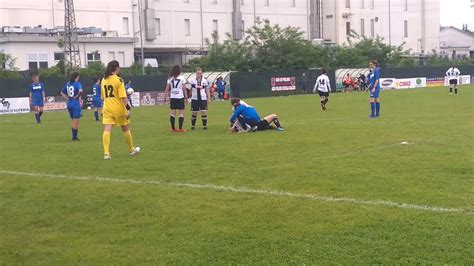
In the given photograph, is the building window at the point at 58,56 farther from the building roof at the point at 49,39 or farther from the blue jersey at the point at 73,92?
the blue jersey at the point at 73,92

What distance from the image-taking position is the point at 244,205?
24.3 feet

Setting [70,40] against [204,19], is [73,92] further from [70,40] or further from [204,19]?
[204,19]

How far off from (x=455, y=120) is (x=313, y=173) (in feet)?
35.0

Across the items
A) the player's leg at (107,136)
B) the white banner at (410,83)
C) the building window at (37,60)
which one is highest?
the building window at (37,60)

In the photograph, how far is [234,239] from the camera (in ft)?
19.8

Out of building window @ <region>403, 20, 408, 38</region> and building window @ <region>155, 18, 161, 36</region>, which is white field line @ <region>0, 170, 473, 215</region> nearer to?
building window @ <region>155, 18, 161, 36</region>

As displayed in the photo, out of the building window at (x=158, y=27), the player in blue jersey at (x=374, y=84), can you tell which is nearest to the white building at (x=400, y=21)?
the building window at (x=158, y=27)

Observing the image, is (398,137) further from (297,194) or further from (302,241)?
(302,241)

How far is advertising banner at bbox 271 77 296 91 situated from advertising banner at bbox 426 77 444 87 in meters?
16.2

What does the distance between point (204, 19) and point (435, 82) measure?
104 feet

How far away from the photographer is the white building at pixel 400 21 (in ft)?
302

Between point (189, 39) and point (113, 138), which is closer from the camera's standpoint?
point (113, 138)

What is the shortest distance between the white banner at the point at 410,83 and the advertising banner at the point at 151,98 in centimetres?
2464

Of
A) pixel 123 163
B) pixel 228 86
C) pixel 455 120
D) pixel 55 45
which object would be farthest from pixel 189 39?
pixel 123 163
